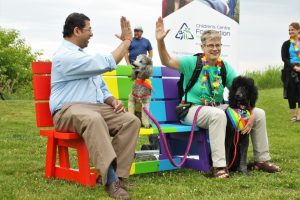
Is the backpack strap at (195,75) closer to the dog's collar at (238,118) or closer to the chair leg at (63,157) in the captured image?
the dog's collar at (238,118)

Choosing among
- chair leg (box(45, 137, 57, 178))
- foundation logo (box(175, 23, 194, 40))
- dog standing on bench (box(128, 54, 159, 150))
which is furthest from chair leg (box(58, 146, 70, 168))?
foundation logo (box(175, 23, 194, 40))

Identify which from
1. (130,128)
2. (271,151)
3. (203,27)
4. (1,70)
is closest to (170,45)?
(203,27)

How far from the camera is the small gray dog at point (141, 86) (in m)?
5.59

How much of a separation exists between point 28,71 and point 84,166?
28801 millimetres

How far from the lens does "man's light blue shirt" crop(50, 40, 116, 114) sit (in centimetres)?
464

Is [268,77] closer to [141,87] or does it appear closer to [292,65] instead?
[292,65]

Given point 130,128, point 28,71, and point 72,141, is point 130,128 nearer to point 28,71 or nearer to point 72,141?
point 72,141

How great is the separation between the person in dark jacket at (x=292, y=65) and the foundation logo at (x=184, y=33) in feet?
11.6

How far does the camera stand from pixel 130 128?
482cm

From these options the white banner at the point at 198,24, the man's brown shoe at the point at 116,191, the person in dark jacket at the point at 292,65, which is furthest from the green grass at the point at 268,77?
the man's brown shoe at the point at 116,191

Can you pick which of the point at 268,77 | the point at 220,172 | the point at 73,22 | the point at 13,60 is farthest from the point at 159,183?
the point at 13,60

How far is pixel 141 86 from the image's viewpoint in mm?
5641

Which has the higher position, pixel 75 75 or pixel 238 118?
pixel 75 75

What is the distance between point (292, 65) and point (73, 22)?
24.4 feet
